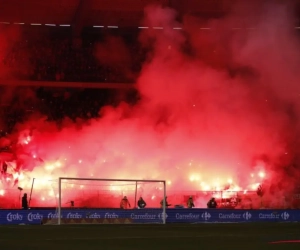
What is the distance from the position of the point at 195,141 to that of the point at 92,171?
509 cm

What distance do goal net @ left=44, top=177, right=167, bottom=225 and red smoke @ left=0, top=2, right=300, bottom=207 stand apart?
288 cm

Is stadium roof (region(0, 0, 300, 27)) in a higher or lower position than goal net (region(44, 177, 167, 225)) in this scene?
higher

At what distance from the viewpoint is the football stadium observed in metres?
29.0

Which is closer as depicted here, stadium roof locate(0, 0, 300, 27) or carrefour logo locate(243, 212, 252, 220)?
carrefour logo locate(243, 212, 252, 220)

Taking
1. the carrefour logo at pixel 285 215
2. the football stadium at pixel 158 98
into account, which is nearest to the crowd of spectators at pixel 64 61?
the football stadium at pixel 158 98

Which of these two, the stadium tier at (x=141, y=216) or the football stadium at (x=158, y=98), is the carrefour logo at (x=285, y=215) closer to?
the stadium tier at (x=141, y=216)

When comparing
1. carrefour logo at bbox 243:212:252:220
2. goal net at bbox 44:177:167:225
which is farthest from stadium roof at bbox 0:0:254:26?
carrefour logo at bbox 243:212:252:220

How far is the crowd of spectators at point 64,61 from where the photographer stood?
3219 cm

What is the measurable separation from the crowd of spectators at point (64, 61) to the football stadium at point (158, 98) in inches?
2.1

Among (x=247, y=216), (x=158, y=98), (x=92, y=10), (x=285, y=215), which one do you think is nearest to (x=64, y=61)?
(x=92, y=10)

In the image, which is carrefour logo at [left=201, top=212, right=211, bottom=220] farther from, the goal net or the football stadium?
the football stadium

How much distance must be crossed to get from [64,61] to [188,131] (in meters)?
7.24

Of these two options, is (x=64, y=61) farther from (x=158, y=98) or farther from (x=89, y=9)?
(x=158, y=98)

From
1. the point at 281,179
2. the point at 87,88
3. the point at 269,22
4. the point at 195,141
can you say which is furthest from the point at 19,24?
the point at 281,179
